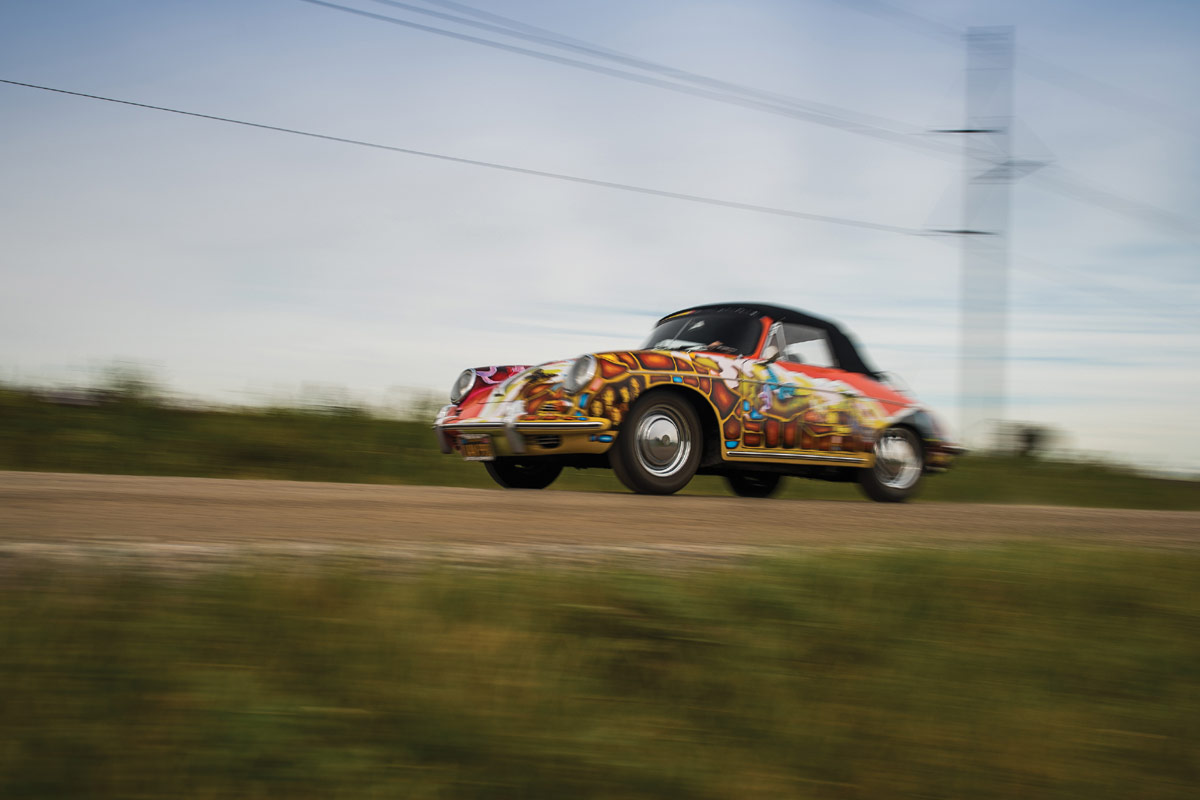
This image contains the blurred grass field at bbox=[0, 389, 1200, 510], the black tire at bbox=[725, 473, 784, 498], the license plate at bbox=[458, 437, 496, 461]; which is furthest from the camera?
the black tire at bbox=[725, 473, 784, 498]

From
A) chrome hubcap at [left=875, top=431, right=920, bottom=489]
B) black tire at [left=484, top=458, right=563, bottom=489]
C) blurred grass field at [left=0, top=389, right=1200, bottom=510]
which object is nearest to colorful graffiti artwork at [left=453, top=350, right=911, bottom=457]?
chrome hubcap at [left=875, top=431, right=920, bottom=489]

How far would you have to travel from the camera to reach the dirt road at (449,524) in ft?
10.8

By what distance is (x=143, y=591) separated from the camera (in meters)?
2.53

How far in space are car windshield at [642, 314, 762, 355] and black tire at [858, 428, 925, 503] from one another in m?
1.53

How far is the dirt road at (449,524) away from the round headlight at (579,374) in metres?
0.71

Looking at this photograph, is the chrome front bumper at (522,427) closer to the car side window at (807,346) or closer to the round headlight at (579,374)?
the round headlight at (579,374)

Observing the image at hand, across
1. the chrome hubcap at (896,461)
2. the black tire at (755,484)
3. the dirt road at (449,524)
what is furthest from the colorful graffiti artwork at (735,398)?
the black tire at (755,484)

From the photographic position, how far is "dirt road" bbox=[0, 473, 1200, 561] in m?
3.28

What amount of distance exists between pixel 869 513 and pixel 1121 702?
359cm

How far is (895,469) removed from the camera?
8.58m

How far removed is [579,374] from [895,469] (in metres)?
3.35

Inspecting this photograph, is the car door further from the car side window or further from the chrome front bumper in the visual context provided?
the chrome front bumper

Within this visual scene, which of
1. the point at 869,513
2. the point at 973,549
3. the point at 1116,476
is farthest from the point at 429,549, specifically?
the point at 1116,476

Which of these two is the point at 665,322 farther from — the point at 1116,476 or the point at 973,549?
Result: the point at 1116,476
